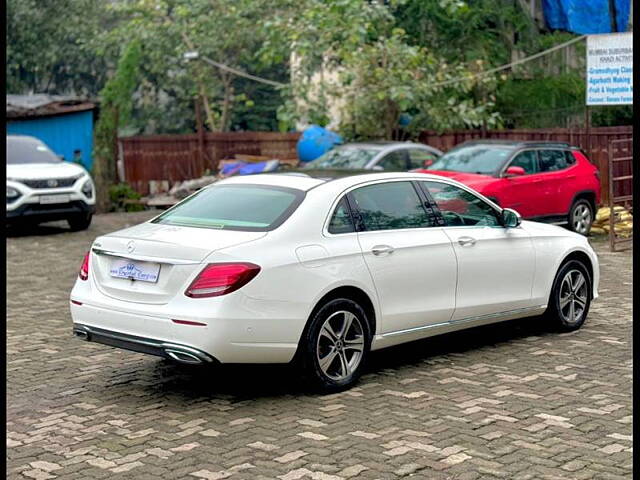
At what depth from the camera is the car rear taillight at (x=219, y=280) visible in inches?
273

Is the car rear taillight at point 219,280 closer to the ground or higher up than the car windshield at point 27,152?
closer to the ground

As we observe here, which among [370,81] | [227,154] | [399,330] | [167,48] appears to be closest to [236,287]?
[399,330]

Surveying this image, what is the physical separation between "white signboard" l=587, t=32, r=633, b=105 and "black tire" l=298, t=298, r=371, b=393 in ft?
34.1

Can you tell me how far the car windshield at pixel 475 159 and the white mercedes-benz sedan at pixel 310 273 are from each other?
7464mm

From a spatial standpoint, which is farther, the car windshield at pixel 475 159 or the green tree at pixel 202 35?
the green tree at pixel 202 35

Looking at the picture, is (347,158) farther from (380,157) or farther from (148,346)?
(148,346)

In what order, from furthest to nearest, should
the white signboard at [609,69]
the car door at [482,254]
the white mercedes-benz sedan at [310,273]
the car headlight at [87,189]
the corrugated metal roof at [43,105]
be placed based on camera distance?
the corrugated metal roof at [43,105]
the car headlight at [87,189]
the white signboard at [609,69]
the car door at [482,254]
the white mercedes-benz sedan at [310,273]

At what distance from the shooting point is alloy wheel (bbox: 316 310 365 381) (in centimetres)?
737

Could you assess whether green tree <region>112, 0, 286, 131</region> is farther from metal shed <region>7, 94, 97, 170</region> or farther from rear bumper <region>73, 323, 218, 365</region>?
Answer: rear bumper <region>73, 323, 218, 365</region>

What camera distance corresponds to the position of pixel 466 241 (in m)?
8.45

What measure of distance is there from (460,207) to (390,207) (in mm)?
823

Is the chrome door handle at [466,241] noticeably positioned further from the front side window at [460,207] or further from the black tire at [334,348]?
the black tire at [334,348]

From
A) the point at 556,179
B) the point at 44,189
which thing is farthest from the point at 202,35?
the point at 556,179

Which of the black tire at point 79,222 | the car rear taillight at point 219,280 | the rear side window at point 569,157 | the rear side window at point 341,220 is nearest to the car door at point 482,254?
the rear side window at point 341,220
